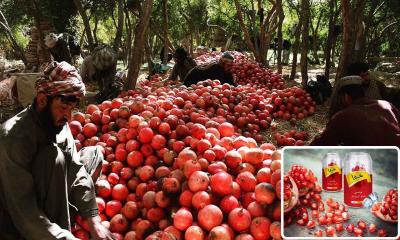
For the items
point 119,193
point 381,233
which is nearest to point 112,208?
point 119,193

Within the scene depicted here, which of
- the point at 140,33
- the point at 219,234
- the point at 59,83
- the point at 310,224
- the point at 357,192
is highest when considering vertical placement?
the point at 140,33

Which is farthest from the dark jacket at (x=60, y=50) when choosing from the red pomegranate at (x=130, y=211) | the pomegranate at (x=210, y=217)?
the pomegranate at (x=210, y=217)

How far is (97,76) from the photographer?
7.15 m

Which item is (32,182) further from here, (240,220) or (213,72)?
(213,72)

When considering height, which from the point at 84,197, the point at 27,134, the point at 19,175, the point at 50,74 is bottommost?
the point at 84,197

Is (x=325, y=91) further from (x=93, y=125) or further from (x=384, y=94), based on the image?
(x=93, y=125)

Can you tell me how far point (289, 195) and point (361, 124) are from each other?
5.28ft

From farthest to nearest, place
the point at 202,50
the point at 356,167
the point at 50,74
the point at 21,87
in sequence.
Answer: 1. the point at 202,50
2. the point at 21,87
3. the point at 50,74
4. the point at 356,167

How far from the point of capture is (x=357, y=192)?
152 centimetres

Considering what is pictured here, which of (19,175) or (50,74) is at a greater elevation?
(50,74)

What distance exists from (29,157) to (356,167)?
1771mm

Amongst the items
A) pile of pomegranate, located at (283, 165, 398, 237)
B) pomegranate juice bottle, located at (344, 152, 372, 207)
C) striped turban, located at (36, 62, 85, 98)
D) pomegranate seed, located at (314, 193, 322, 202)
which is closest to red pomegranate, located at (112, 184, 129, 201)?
striped turban, located at (36, 62, 85, 98)

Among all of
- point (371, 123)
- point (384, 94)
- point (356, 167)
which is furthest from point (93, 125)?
point (384, 94)

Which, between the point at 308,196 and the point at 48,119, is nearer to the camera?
the point at 308,196
